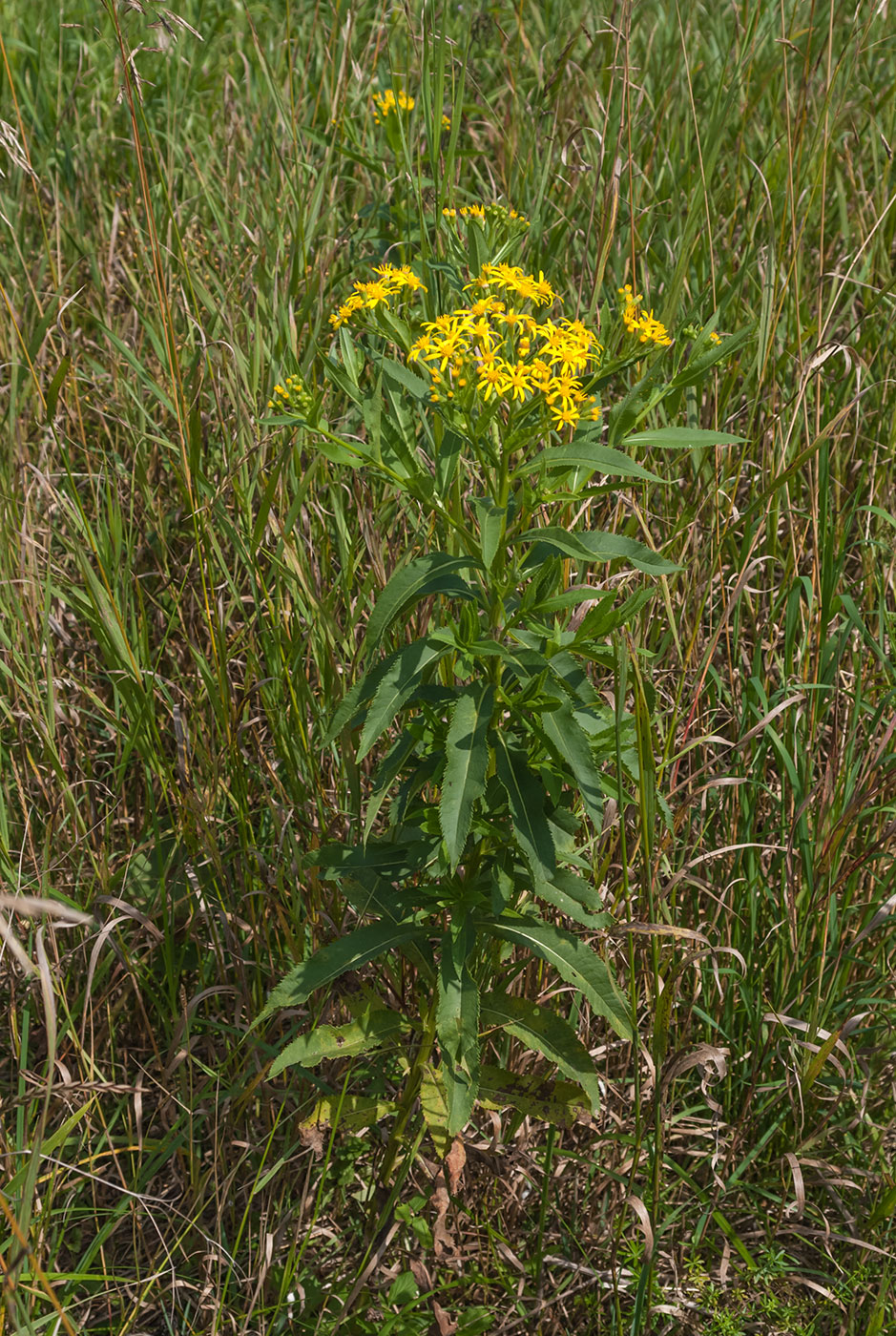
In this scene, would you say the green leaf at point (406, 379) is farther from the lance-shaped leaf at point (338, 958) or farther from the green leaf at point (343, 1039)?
the green leaf at point (343, 1039)

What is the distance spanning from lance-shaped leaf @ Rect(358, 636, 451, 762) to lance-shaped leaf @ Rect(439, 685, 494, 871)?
2.6 inches

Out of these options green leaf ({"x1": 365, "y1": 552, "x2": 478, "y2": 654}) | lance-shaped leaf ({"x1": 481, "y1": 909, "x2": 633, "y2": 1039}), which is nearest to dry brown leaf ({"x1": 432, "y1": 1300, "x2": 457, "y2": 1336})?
lance-shaped leaf ({"x1": 481, "y1": 909, "x2": 633, "y2": 1039})

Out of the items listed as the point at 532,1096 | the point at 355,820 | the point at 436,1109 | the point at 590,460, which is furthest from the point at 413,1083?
the point at 590,460

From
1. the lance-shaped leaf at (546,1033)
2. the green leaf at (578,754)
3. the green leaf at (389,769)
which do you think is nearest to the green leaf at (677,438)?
the green leaf at (578,754)

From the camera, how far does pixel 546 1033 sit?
159 centimetres

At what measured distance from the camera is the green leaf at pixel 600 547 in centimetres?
137

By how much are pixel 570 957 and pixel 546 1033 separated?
0.12 m

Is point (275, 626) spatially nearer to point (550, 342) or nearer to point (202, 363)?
point (550, 342)

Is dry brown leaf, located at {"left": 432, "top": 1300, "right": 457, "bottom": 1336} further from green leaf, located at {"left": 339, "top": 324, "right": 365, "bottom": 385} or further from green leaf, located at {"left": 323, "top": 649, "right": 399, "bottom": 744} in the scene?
green leaf, located at {"left": 339, "top": 324, "right": 365, "bottom": 385}

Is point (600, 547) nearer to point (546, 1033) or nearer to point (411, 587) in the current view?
point (411, 587)

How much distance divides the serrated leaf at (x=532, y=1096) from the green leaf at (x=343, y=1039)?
0.15 meters

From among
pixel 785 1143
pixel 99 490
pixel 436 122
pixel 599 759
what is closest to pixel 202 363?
pixel 99 490

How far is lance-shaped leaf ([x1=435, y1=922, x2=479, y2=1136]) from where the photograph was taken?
1.47 meters

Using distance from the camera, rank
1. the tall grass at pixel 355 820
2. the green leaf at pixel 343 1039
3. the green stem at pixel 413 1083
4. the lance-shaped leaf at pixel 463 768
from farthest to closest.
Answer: the tall grass at pixel 355 820 < the green stem at pixel 413 1083 < the green leaf at pixel 343 1039 < the lance-shaped leaf at pixel 463 768
